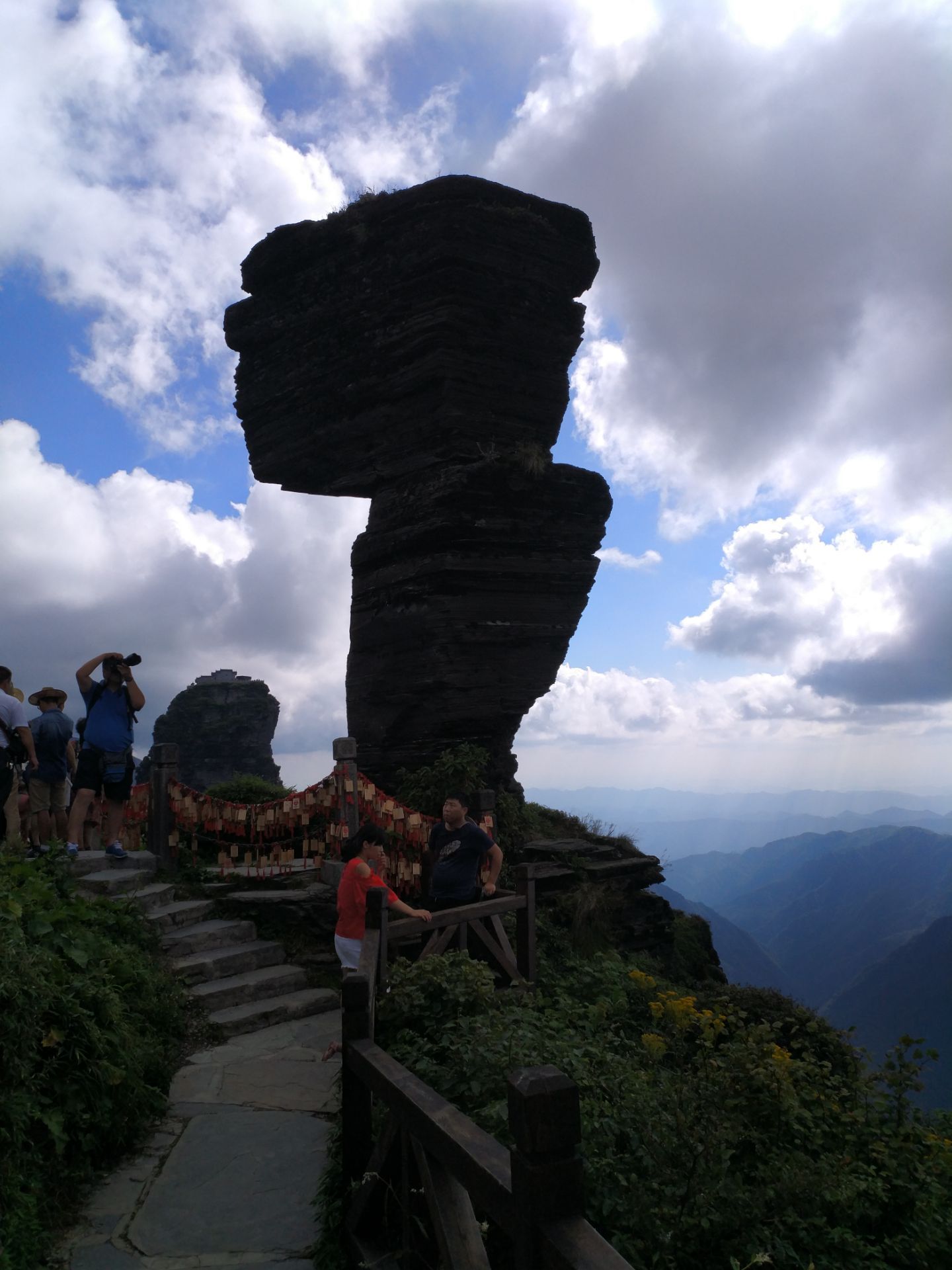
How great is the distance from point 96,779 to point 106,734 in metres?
0.66

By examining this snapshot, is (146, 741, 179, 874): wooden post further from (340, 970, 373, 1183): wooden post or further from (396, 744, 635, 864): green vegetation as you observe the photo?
(340, 970, 373, 1183): wooden post

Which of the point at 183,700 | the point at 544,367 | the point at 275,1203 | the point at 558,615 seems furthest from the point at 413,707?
the point at 183,700

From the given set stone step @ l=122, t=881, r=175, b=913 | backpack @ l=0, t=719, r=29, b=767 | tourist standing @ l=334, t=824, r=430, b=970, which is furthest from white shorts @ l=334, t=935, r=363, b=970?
backpack @ l=0, t=719, r=29, b=767

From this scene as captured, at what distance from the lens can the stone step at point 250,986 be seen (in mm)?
7547

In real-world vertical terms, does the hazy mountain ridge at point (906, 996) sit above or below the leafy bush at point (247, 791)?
below

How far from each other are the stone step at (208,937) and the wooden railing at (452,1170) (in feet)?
13.5

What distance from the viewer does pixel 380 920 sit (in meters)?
5.63

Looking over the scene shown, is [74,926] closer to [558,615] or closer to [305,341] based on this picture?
[558,615]

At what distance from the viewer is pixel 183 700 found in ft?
204

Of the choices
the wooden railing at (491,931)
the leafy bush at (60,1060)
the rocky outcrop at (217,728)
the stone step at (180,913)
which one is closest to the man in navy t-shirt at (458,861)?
the wooden railing at (491,931)

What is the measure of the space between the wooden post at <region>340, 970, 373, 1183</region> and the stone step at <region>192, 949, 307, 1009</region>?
3.98 metres

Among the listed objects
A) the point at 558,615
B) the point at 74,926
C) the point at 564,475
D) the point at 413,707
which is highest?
the point at 564,475

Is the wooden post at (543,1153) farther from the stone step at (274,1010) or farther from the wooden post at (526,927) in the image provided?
the stone step at (274,1010)

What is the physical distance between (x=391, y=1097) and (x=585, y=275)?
18.8 meters
